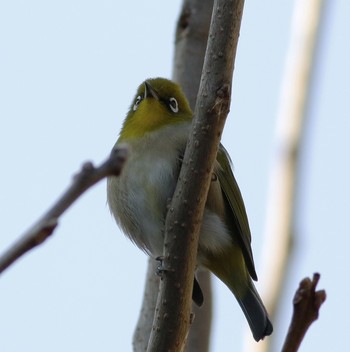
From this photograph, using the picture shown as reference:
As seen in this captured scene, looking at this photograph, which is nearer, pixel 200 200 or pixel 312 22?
pixel 200 200

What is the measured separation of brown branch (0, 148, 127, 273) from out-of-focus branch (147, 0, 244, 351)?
5.46 feet

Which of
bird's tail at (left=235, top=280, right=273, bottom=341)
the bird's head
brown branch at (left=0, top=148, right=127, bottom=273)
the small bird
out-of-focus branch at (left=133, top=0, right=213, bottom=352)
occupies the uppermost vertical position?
out-of-focus branch at (left=133, top=0, right=213, bottom=352)

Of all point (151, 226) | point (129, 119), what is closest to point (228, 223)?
point (151, 226)

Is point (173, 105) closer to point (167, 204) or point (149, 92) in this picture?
point (149, 92)

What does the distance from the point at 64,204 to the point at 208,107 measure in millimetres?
1729

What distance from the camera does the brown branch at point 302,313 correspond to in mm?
1583

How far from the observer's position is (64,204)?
1.05m

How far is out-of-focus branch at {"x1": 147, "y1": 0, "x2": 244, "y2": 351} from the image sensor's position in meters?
2.72

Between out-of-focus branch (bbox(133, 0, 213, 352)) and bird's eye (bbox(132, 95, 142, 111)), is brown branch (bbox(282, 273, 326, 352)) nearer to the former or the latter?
out-of-focus branch (bbox(133, 0, 213, 352))

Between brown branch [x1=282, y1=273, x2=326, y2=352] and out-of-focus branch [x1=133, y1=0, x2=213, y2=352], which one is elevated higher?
out-of-focus branch [x1=133, y1=0, x2=213, y2=352]

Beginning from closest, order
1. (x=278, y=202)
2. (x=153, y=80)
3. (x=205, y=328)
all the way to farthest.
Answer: (x=278, y=202), (x=205, y=328), (x=153, y=80)

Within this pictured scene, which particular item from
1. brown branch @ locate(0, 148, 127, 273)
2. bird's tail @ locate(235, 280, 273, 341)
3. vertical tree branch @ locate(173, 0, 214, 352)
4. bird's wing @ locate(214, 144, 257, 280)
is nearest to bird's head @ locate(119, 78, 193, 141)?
vertical tree branch @ locate(173, 0, 214, 352)

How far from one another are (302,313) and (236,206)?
8.27 ft

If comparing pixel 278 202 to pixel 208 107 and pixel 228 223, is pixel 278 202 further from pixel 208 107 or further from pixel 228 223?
pixel 208 107
